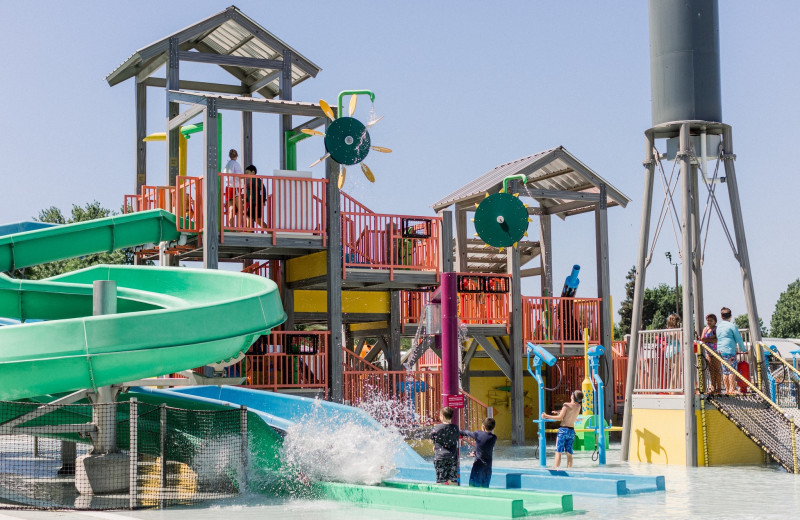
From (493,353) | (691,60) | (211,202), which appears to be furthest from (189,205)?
(691,60)

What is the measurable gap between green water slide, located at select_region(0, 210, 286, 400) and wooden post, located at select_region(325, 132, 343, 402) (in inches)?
135

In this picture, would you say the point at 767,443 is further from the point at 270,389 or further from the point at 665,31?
the point at 270,389

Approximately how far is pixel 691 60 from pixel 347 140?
627 cm

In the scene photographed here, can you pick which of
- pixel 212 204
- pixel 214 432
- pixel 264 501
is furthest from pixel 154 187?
pixel 264 501

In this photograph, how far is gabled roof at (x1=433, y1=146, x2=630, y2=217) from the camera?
23.4 metres

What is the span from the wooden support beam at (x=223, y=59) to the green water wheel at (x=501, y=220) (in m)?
5.39

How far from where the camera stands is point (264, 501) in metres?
12.5

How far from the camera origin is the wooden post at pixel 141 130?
72.3 feet

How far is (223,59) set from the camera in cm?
2103

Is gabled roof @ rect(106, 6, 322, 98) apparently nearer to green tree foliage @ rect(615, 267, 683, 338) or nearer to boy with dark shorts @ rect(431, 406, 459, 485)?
boy with dark shorts @ rect(431, 406, 459, 485)

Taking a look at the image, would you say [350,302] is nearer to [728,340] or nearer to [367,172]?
[367,172]

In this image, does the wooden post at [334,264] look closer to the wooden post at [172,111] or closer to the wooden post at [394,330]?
the wooden post at [172,111]

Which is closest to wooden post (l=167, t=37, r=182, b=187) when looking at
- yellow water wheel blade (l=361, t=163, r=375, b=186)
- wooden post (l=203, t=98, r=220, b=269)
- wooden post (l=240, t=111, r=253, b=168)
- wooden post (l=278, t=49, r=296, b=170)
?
wooden post (l=203, t=98, r=220, b=269)

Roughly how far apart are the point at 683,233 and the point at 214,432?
8346 millimetres
